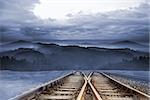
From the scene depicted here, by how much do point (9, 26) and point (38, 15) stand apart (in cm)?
81

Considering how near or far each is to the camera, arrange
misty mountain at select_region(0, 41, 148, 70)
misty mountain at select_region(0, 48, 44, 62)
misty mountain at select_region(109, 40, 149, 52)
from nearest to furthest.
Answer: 1. misty mountain at select_region(109, 40, 149, 52)
2. misty mountain at select_region(0, 48, 44, 62)
3. misty mountain at select_region(0, 41, 148, 70)

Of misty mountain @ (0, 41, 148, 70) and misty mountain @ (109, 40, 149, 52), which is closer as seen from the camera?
misty mountain @ (109, 40, 149, 52)

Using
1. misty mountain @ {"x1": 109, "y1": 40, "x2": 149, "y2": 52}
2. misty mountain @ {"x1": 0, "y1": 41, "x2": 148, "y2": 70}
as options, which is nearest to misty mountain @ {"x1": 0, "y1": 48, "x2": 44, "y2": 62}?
misty mountain @ {"x1": 0, "y1": 41, "x2": 148, "y2": 70}

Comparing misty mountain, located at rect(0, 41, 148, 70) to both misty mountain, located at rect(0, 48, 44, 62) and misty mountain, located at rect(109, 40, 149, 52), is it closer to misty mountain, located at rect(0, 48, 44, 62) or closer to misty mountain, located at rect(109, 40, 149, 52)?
misty mountain, located at rect(0, 48, 44, 62)

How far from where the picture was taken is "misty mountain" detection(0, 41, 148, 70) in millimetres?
13281

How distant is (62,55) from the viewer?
1956 centimetres

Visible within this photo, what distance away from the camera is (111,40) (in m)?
12.0

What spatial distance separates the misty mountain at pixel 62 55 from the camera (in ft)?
43.6

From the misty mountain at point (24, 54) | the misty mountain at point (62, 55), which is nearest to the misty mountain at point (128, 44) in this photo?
the misty mountain at point (62, 55)

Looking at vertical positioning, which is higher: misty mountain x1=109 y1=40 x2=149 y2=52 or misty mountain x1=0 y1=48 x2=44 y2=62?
misty mountain x1=109 y1=40 x2=149 y2=52

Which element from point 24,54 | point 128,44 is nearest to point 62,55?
point 24,54

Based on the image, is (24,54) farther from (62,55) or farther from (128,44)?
(128,44)

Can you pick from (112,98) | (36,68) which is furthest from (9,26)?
(36,68)

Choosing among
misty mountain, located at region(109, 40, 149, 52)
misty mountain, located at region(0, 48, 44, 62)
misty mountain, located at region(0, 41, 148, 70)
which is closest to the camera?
misty mountain, located at region(109, 40, 149, 52)
